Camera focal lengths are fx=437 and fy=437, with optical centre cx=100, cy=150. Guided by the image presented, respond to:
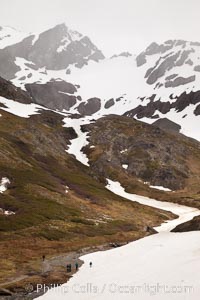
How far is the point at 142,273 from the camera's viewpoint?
5931 cm

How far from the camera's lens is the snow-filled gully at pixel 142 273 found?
48031 millimetres

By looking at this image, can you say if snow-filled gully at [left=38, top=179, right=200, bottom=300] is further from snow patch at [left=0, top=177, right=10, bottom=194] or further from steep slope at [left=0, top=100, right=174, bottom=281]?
snow patch at [left=0, top=177, right=10, bottom=194]

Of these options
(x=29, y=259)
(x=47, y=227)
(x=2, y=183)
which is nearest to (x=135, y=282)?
(x=29, y=259)

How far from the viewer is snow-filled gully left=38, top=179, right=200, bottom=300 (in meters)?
48.0

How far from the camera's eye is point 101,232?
10638 cm

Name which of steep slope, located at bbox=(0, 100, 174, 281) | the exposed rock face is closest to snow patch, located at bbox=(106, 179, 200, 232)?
steep slope, located at bbox=(0, 100, 174, 281)

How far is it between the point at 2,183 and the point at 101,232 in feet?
131

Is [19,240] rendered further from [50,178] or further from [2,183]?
[50,178]

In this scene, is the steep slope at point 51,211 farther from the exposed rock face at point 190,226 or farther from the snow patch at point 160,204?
the exposed rock face at point 190,226

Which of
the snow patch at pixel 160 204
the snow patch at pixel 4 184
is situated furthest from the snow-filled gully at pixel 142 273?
the snow patch at pixel 160 204

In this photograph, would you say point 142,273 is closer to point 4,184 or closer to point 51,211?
point 51,211

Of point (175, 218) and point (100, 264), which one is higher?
point (175, 218)

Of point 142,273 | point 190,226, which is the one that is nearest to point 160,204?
point 190,226

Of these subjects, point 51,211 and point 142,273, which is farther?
point 51,211
